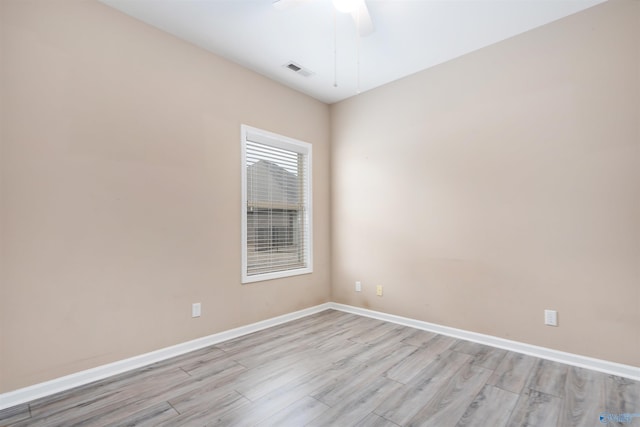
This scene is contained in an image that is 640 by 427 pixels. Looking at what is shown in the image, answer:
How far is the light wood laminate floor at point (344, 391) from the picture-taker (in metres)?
1.83

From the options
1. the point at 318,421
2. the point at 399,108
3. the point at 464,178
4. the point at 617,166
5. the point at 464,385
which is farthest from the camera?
the point at 399,108

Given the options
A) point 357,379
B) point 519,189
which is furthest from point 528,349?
point 357,379

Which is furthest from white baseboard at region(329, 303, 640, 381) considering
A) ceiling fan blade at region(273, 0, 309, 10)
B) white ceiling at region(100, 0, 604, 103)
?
ceiling fan blade at region(273, 0, 309, 10)

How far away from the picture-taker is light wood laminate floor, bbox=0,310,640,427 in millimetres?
1827

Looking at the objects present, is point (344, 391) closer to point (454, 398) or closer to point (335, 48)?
point (454, 398)

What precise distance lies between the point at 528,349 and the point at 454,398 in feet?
3.76

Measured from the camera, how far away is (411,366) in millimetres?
2494

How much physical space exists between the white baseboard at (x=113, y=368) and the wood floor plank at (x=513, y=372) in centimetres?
223

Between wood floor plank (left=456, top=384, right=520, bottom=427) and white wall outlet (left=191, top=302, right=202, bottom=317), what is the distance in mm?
2267

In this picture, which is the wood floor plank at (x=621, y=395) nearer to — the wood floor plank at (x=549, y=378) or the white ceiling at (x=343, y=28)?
the wood floor plank at (x=549, y=378)

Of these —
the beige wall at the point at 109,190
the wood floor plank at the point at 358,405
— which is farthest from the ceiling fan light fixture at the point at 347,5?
the wood floor plank at the point at 358,405

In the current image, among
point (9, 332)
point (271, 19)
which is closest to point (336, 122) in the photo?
point (271, 19)

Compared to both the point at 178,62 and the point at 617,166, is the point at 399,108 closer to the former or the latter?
the point at 617,166

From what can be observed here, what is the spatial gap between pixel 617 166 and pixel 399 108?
6.74ft
